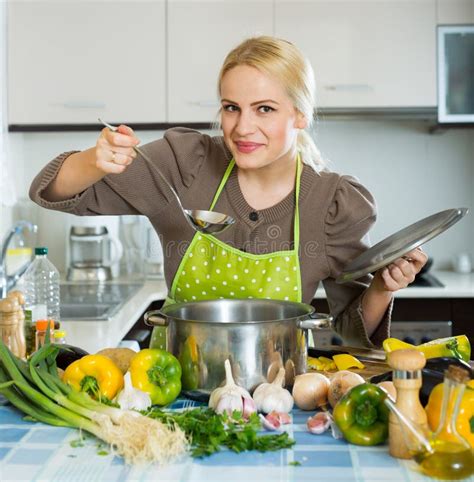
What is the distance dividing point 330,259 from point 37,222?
6.79ft

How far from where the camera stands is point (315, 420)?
1204 mm

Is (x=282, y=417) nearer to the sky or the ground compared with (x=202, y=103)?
nearer to the ground

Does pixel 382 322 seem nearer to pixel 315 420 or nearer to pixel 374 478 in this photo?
pixel 315 420

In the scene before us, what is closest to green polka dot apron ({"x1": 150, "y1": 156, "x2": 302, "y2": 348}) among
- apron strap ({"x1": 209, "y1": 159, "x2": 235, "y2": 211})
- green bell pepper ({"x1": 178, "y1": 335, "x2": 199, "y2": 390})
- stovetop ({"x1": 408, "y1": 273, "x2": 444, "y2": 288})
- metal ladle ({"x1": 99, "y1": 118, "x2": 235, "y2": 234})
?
apron strap ({"x1": 209, "y1": 159, "x2": 235, "y2": 211})

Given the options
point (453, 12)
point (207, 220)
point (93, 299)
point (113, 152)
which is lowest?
point (93, 299)

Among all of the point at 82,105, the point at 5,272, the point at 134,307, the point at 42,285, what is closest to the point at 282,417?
the point at 42,285

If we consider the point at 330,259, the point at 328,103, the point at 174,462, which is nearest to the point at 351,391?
the point at 174,462

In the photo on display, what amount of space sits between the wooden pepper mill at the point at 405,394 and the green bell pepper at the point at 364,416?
3 centimetres

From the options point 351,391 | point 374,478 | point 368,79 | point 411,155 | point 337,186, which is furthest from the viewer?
point 411,155

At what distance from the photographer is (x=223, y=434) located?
1.12 m

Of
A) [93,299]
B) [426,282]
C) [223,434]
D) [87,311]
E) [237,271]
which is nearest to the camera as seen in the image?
[223,434]

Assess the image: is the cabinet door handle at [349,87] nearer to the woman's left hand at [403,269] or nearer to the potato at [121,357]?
the woman's left hand at [403,269]

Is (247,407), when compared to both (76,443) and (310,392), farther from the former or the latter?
(76,443)

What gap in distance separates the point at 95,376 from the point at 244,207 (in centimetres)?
65
